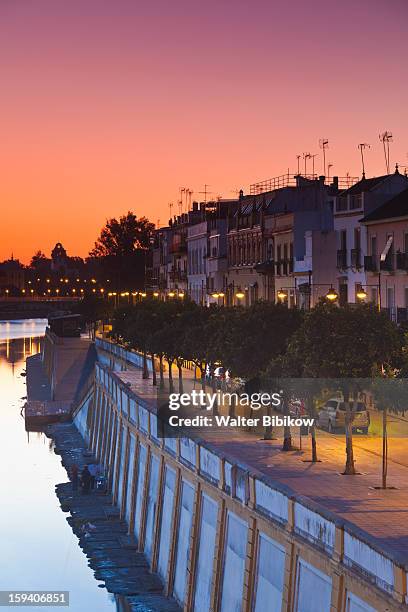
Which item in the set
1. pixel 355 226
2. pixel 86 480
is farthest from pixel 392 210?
pixel 86 480

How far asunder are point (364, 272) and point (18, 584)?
88.2ft

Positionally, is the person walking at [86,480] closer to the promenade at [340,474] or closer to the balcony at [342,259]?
the promenade at [340,474]

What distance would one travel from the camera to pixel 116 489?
52.9 metres

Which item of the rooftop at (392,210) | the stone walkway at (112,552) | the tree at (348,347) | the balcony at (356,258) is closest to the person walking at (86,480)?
the stone walkway at (112,552)

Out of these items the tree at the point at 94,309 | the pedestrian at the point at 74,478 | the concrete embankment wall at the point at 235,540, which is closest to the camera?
the concrete embankment wall at the point at 235,540

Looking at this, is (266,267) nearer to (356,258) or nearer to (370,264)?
(356,258)

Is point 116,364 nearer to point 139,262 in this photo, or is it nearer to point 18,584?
point 18,584

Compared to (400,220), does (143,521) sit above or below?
below

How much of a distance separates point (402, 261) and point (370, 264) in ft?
11.8

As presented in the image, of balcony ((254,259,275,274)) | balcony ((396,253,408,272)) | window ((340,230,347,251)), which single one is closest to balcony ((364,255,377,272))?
balcony ((396,253,408,272))

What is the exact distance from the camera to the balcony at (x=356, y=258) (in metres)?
65.0

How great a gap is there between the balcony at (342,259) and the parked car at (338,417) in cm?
2166

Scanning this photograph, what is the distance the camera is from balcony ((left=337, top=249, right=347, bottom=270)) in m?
67.4

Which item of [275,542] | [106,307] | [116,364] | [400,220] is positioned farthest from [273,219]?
[106,307]
